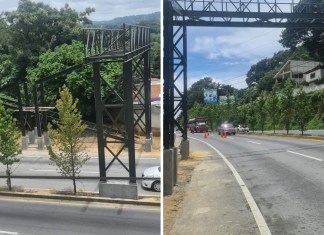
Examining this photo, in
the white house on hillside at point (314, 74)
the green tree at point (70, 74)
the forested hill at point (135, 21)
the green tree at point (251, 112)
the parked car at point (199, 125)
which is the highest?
the forested hill at point (135, 21)

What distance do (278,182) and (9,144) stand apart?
10.1 feet

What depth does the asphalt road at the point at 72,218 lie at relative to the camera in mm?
2446

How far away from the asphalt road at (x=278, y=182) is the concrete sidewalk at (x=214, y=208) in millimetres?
74

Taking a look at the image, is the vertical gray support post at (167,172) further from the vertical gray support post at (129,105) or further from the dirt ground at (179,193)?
the vertical gray support post at (129,105)

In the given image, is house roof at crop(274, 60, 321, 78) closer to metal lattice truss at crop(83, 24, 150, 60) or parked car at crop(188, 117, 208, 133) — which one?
parked car at crop(188, 117, 208, 133)

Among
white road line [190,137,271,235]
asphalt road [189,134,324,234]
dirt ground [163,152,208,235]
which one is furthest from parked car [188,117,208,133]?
white road line [190,137,271,235]

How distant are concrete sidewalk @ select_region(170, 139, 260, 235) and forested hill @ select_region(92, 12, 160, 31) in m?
0.59

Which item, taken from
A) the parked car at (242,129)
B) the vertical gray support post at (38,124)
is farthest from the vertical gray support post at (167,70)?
the vertical gray support post at (38,124)

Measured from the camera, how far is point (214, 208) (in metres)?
1.46

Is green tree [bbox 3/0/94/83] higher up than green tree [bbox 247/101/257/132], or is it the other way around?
green tree [bbox 3/0/94/83]

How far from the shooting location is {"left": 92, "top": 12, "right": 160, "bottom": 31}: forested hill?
1.76 metres

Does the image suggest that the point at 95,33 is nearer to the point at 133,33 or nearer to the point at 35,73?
the point at 133,33

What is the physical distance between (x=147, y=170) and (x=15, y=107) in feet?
4.63

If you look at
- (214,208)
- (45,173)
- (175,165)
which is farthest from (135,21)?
(45,173)
